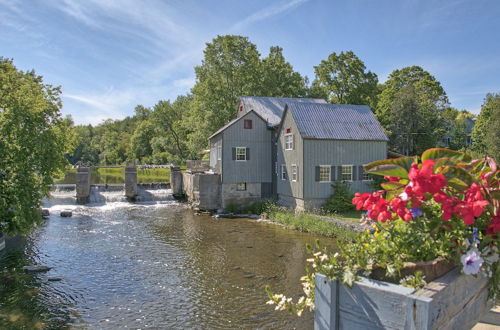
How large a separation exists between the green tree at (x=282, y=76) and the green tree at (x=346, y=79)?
8.97 ft

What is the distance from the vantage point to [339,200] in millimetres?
23562

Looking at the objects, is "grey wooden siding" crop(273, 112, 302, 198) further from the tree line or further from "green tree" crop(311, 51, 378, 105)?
"green tree" crop(311, 51, 378, 105)

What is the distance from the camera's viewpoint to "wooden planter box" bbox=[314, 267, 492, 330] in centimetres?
240

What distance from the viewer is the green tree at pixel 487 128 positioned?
3462cm

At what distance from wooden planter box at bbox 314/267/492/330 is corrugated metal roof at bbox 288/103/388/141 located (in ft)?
69.5

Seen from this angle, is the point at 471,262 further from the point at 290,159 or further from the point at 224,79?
the point at 224,79

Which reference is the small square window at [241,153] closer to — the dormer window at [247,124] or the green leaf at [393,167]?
A: the dormer window at [247,124]

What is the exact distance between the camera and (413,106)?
35781mm

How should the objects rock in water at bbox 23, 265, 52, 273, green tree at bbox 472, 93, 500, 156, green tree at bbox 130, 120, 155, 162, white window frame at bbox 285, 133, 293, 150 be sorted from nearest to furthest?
rock in water at bbox 23, 265, 52, 273 → white window frame at bbox 285, 133, 293, 150 → green tree at bbox 472, 93, 500, 156 → green tree at bbox 130, 120, 155, 162

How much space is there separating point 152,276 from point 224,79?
1135 inches

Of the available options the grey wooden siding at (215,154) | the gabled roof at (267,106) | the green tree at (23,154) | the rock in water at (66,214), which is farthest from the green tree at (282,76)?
the green tree at (23,154)

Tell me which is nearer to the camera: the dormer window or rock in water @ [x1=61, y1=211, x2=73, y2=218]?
rock in water @ [x1=61, y1=211, x2=73, y2=218]

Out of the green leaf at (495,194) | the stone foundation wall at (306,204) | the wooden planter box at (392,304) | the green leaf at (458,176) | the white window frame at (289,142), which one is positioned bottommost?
the stone foundation wall at (306,204)

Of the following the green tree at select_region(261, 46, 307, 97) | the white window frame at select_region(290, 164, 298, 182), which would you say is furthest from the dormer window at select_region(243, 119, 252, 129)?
the green tree at select_region(261, 46, 307, 97)
